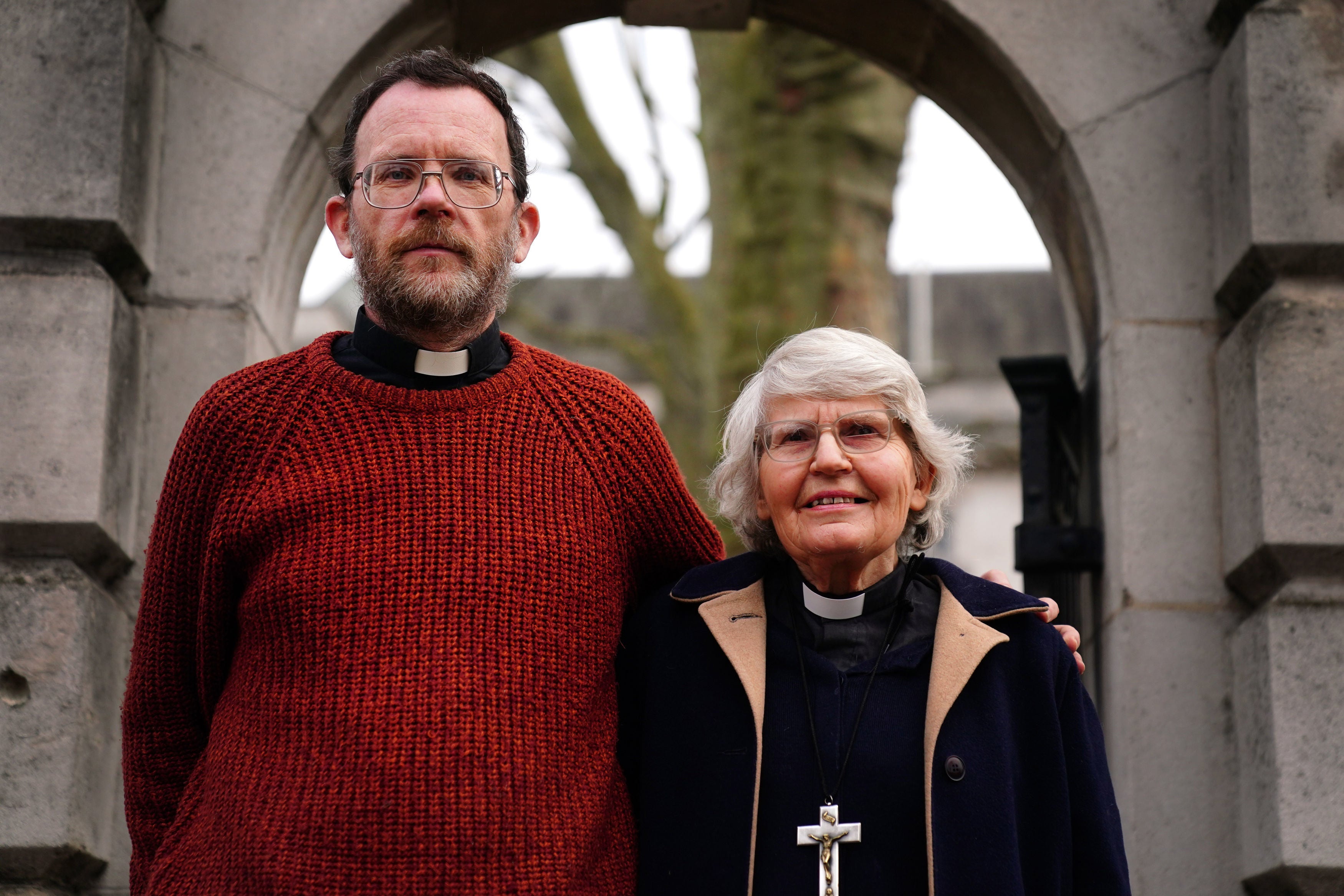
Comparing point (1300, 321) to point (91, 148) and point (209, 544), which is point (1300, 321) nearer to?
point (209, 544)

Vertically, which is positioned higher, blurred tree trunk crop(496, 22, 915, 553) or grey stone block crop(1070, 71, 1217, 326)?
blurred tree trunk crop(496, 22, 915, 553)

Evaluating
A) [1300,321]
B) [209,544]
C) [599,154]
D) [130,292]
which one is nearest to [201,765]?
[209,544]

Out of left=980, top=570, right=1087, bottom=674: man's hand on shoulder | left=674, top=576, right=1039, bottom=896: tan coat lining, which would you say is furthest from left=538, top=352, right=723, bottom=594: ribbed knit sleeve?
left=980, top=570, right=1087, bottom=674: man's hand on shoulder

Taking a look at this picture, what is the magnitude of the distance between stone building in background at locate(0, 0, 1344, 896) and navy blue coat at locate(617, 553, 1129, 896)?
2.52 ft

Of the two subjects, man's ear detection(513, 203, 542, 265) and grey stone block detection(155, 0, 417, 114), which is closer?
man's ear detection(513, 203, 542, 265)

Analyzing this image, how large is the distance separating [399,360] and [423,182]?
305 millimetres

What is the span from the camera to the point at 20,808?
296 centimetres

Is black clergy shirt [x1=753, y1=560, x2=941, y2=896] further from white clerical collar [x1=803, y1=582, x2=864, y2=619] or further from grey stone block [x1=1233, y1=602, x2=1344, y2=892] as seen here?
grey stone block [x1=1233, y1=602, x2=1344, y2=892]

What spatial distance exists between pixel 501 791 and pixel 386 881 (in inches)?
8.4

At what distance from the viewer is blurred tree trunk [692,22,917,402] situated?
771 centimetres

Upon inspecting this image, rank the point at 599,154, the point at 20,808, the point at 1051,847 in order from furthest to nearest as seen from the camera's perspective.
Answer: the point at 599,154
the point at 20,808
the point at 1051,847

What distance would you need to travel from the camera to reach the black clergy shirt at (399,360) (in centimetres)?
261

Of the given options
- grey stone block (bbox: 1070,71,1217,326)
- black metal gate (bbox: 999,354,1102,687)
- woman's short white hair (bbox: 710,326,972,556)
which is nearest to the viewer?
woman's short white hair (bbox: 710,326,972,556)

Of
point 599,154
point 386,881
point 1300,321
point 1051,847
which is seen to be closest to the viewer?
point 386,881
